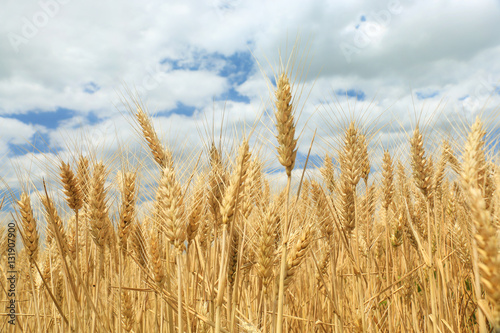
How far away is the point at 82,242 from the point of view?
3.66 m

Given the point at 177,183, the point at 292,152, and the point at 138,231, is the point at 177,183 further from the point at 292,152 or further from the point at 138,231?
the point at 138,231

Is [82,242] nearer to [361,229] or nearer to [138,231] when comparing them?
[138,231]

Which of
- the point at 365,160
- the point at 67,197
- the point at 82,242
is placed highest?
the point at 365,160

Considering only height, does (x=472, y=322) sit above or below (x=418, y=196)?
below

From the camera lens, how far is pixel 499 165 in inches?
82.8

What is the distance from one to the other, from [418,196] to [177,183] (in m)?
4.12

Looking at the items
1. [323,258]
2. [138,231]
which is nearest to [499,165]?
[323,258]

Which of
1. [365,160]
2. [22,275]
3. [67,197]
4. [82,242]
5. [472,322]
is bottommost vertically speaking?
[472,322]

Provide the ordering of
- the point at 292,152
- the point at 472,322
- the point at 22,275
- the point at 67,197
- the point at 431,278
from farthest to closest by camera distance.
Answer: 1. the point at 22,275
2. the point at 472,322
3. the point at 67,197
4. the point at 431,278
5. the point at 292,152

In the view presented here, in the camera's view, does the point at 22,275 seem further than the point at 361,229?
Yes

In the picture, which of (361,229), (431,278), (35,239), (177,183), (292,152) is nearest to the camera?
(292,152)

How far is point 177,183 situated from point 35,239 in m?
1.70

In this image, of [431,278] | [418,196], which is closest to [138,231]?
[431,278]

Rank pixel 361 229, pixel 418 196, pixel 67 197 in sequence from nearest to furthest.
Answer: pixel 67 197, pixel 361 229, pixel 418 196
